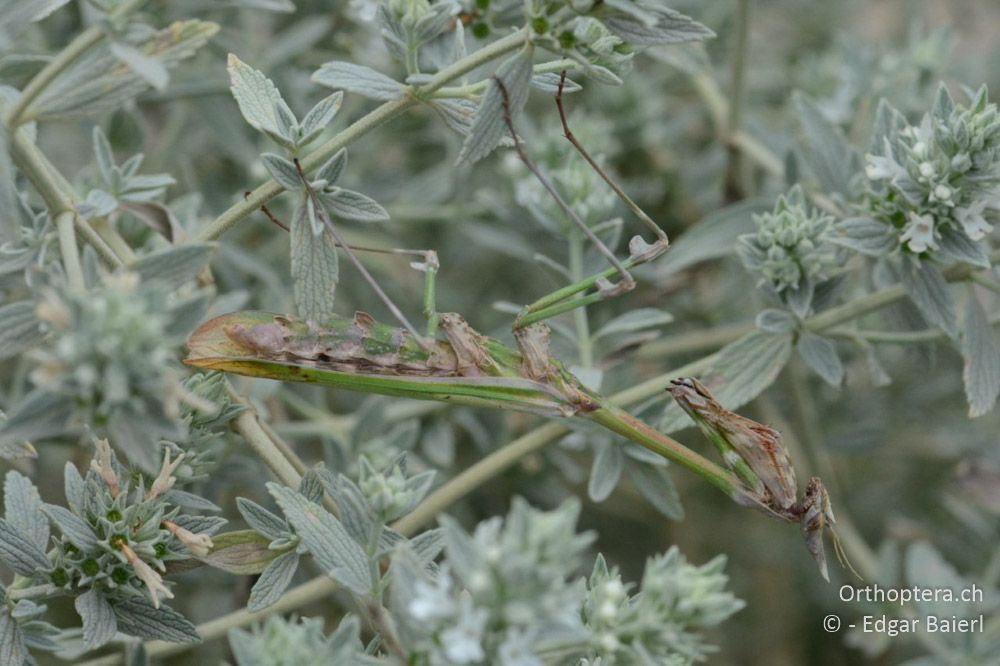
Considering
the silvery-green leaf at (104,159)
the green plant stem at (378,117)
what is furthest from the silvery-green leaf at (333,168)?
the silvery-green leaf at (104,159)

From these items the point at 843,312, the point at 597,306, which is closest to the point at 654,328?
the point at 597,306

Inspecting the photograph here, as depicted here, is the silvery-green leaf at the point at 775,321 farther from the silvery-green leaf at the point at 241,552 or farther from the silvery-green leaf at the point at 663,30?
the silvery-green leaf at the point at 241,552

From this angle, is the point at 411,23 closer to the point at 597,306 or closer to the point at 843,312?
the point at 843,312

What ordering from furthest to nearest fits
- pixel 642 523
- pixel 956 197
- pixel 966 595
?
pixel 642 523 < pixel 966 595 < pixel 956 197

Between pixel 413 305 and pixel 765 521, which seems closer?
pixel 413 305

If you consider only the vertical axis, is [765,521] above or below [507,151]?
below

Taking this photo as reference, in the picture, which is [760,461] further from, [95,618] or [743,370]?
[95,618]

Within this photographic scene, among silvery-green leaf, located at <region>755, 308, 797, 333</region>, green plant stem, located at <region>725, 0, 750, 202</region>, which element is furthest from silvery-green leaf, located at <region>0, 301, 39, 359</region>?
green plant stem, located at <region>725, 0, 750, 202</region>
